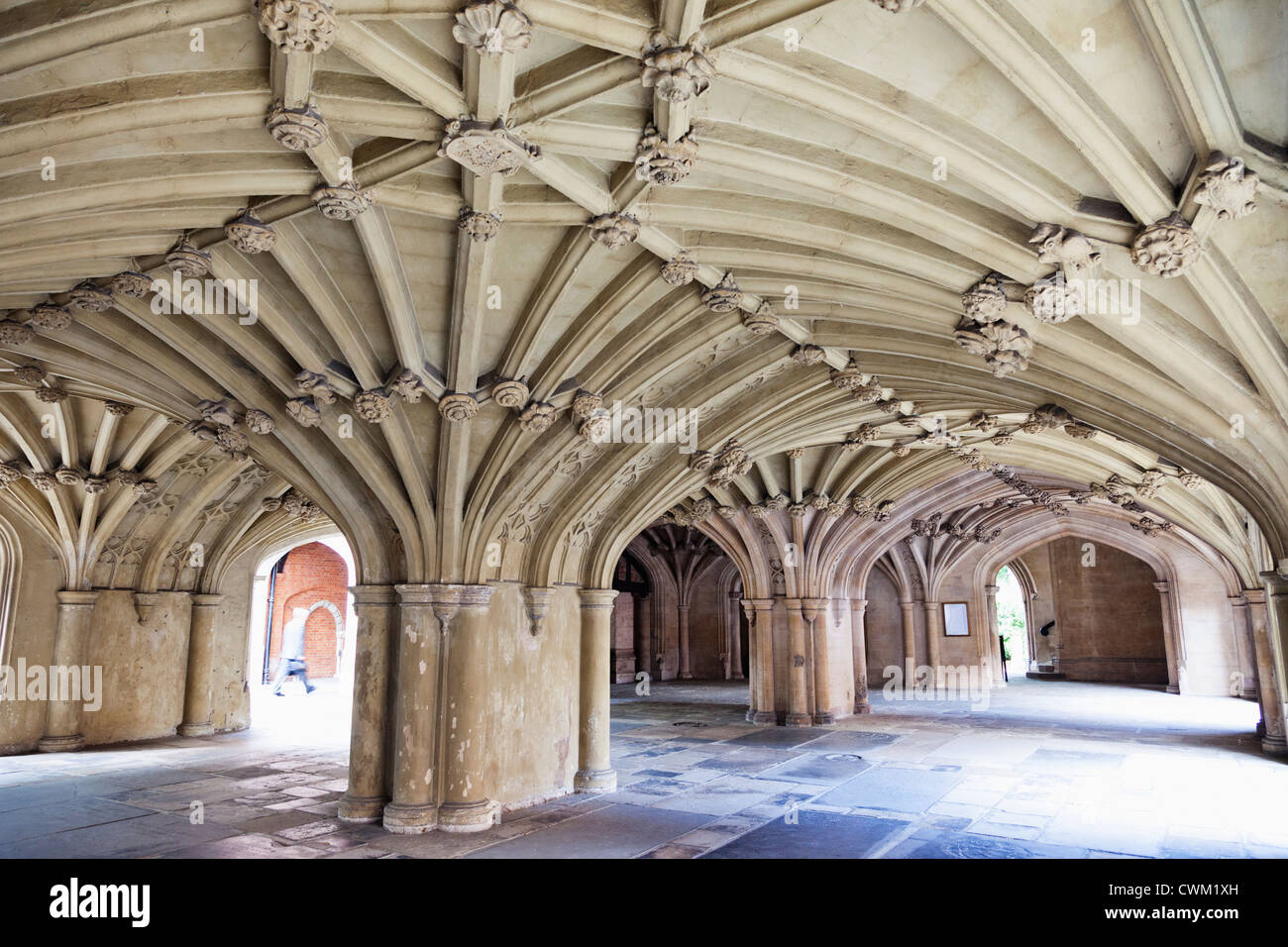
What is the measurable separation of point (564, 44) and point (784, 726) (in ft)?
41.4

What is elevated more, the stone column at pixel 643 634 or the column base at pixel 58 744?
the stone column at pixel 643 634

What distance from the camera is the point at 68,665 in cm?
1264

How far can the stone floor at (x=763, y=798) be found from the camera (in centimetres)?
675

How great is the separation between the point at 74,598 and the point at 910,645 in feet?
62.2

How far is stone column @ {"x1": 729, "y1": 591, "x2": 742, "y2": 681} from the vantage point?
2684 centimetres

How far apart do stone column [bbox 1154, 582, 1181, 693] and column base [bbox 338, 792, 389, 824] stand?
21.1 m

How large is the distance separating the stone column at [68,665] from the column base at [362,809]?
7371mm

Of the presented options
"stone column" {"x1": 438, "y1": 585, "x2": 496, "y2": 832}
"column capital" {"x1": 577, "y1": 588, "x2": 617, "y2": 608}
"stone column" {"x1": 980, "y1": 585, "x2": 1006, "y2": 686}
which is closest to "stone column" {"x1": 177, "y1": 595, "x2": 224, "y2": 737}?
"column capital" {"x1": 577, "y1": 588, "x2": 617, "y2": 608}

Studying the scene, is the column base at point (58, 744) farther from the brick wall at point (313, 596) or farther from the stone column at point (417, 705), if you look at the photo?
the brick wall at point (313, 596)

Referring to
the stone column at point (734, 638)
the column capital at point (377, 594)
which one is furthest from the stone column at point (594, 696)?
the stone column at point (734, 638)

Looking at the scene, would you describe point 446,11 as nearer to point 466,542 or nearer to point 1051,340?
point 1051,340

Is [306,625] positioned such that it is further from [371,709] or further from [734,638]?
[371,709]
